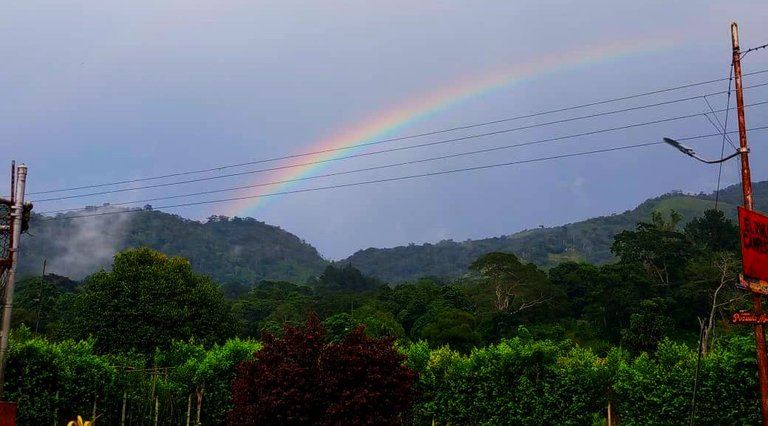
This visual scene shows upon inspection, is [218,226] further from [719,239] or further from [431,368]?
[431,368]

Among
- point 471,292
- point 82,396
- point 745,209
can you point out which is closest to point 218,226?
point 471,292

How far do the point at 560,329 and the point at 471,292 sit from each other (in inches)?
591

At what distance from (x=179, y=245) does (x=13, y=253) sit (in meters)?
155

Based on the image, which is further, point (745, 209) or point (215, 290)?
point (215, 290)

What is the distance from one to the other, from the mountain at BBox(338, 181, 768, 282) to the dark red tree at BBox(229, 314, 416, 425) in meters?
141

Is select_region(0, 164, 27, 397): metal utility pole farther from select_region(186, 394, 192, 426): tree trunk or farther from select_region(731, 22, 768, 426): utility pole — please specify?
select_region(731, 22, 768, 426): utility pole

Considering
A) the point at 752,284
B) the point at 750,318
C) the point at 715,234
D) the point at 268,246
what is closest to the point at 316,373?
the point at 750,318

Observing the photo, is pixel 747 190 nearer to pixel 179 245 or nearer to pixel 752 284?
pixel 752 284

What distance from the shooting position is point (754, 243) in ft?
44.0

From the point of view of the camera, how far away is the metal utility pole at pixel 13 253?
13766 millimetres

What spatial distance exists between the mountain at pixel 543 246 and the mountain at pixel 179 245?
52.7 feet

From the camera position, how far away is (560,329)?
55.5 metres

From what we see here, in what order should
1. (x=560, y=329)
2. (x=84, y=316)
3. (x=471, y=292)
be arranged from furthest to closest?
(x=471, y=292) < (x=560, y=329) < (x=84, y=316)

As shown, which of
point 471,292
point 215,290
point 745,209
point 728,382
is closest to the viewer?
point 745,209
